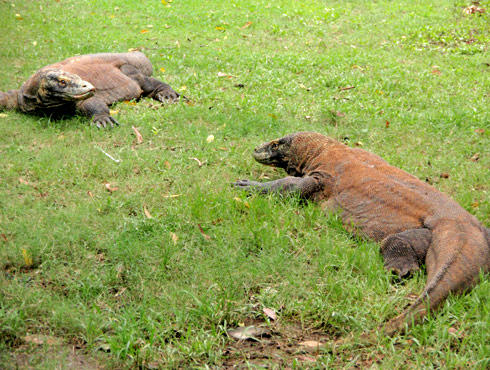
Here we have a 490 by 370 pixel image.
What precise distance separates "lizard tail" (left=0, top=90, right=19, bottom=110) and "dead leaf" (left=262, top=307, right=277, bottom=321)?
15.8 ft

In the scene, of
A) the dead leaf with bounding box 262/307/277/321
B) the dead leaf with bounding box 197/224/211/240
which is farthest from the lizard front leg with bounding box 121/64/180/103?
the dead leaf with bounding box 262/307/277/321

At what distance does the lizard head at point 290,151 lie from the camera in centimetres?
522

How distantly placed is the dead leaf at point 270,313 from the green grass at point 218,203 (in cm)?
5

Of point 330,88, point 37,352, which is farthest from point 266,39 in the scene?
point 37,352

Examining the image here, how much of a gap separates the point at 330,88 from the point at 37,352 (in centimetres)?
587

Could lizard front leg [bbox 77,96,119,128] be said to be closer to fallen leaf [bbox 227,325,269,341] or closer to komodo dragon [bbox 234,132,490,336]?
komodo dragon [bbox 234,132,490,336]

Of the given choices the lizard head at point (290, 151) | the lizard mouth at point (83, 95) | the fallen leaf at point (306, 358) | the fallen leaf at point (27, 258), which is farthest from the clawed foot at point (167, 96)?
the fallen leaf at point (306, 358)

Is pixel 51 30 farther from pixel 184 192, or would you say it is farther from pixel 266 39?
pixel 184 192

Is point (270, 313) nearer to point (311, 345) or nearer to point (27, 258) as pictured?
point (311, 345)

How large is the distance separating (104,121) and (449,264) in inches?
171

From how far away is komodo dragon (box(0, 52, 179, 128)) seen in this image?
625 centimetres

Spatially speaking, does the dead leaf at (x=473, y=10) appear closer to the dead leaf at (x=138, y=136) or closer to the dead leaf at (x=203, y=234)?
the dead leaf at (x=138, y=136)

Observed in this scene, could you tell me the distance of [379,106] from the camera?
6.96 meters

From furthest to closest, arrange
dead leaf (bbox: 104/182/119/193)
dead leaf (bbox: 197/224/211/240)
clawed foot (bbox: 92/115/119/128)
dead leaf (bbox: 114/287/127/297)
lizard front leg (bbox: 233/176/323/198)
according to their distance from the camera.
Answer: clawed foot (bbox: 92/115/119/128) → dead leaf (bbox: 104/182/119/193) → lizard front leg (bbox: 233/176/323/198) → dead leaf (bbox: 197/224/211/240) → dead leaf (bbox: 114/287/127/297)
